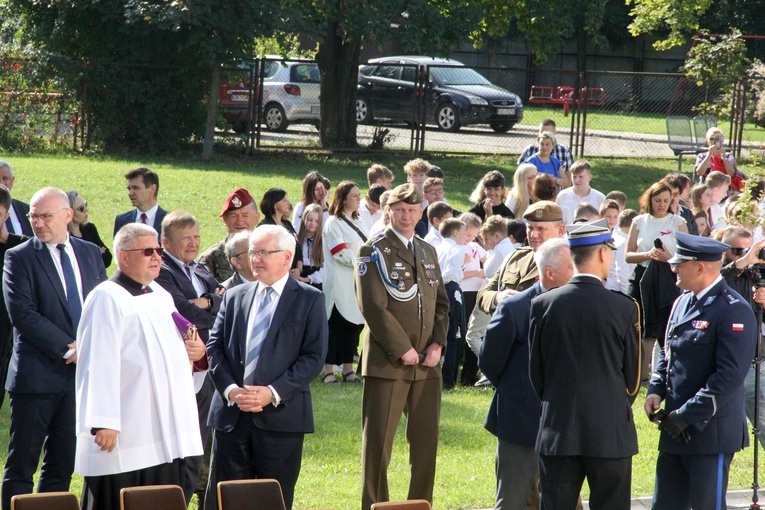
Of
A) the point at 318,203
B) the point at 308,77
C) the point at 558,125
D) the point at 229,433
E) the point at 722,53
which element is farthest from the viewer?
the point at 558,125

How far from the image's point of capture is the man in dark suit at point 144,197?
8648 millimetres

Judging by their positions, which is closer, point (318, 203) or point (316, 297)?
point (316, 297)

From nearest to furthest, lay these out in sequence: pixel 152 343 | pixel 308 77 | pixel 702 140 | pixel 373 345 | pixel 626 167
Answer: pixel 152 343 < pixel 373 345 < pixel 702 140 < pixel 626 167 < pixel 308 77

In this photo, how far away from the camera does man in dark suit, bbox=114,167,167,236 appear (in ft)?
28.4

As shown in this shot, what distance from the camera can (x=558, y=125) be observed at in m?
26.9

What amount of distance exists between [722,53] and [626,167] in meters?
4.07

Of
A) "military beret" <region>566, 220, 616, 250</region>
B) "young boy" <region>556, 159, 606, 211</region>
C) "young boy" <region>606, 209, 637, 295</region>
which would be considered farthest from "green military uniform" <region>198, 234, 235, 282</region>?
"young boy" <region>556, 159, 606, 211</region>

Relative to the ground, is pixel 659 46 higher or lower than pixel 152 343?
higher

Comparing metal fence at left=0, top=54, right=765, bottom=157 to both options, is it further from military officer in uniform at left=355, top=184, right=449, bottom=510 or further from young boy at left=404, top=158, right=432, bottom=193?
military officer in uniform at left=355, top=184, right=449, bottom=510

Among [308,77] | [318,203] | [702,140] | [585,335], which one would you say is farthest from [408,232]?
[308,77]

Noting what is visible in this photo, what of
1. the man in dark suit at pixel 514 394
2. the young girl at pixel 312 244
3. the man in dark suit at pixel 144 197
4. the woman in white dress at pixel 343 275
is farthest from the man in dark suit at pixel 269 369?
the young girl at pixel 312 244

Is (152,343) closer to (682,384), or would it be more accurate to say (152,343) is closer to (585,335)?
(585,335)

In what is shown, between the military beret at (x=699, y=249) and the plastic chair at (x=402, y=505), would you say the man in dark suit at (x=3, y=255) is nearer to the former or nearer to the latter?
the plastic chair at (x=402, y=505)

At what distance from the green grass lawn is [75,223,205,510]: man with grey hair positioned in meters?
1.77
